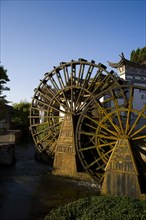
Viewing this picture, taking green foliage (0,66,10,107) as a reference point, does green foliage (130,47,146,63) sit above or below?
above

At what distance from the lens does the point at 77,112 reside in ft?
42.2

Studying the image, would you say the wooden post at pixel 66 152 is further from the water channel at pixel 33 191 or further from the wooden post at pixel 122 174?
the wooden post at pixel 122 174

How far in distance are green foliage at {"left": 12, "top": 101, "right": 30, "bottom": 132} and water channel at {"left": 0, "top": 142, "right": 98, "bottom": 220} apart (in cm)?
1572

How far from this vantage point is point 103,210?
219 inches

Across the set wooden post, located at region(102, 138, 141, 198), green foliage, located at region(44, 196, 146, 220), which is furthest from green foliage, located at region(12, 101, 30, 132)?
green foliage, located at region(44, 196, 146, 220)

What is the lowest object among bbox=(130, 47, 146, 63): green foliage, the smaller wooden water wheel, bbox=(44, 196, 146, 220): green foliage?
bbox=(44, 196, 146, 220): green foliage

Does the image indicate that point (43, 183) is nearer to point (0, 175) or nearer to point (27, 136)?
point (0, 175)

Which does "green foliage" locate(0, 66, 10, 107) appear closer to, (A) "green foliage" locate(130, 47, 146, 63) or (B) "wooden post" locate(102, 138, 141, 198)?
(B) "wooden post" locate(102, 138, 141, 198)

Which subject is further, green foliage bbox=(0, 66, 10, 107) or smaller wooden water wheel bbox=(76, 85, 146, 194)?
green foliage bbox=(0, 66, 10, 107)

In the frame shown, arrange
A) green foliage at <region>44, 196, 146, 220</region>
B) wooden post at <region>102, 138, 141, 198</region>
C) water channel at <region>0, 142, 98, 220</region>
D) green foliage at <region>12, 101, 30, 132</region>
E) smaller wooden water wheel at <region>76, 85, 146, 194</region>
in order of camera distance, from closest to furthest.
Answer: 1. green foliage at <region>44, 196, 146, 220</region>
2. water channel at <region>0, 142, 98, 220</region>
3. wooden post at <region>102, 138, 141, 198</region>
4. smaller wooden water wheel at <region>76, 85, 146, 194</region>
5. green foliage at <region>12, 101, 30, 132</region>

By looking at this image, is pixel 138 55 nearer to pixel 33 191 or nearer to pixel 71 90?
pixel 71 90

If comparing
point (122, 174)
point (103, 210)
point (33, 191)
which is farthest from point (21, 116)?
point (103, 210)

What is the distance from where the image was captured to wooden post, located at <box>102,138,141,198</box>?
830 centimetres

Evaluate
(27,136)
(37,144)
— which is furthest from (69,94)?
(27,136)
